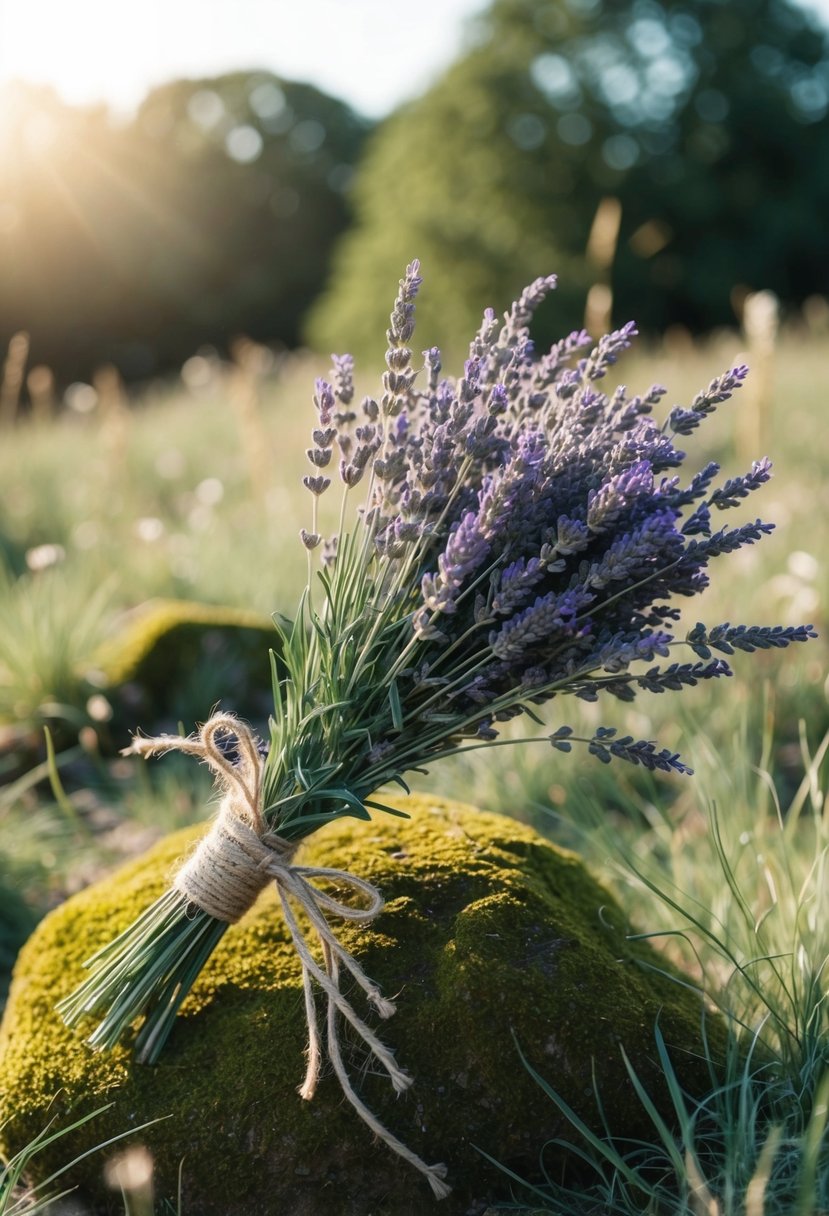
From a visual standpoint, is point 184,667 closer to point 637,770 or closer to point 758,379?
point 637,770

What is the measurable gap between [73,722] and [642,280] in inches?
808

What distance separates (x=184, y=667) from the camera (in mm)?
4594

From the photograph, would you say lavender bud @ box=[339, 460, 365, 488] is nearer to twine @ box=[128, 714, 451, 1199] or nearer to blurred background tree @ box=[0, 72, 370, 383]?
twine @ box=[128, 714, 451, 1199]

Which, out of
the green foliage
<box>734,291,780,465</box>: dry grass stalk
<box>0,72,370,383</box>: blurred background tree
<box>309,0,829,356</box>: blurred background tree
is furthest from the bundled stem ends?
<box>0,72,370,383</box>: blurred background tree

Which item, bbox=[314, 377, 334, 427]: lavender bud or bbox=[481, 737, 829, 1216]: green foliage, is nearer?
bbox=[481, 737, 829, 1216]: green foliage

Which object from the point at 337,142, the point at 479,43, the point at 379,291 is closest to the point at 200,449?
the point at 379,291

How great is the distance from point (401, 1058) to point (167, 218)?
1096 inches

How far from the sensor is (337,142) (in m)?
29.0

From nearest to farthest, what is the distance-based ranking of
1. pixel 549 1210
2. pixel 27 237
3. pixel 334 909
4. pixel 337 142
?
pixel 549 1210, pixel 334 909, pixel 27 237, pixel 337 142

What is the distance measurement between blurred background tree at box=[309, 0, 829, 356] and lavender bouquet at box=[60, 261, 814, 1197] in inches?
756

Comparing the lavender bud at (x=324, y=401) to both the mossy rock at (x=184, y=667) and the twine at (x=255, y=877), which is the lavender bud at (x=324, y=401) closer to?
the twine at (x=255, y=877)

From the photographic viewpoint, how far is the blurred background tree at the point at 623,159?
2148 centimetres

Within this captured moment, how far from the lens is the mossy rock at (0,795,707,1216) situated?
1.79m

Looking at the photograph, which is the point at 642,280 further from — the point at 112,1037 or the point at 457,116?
the point at 112,1037
